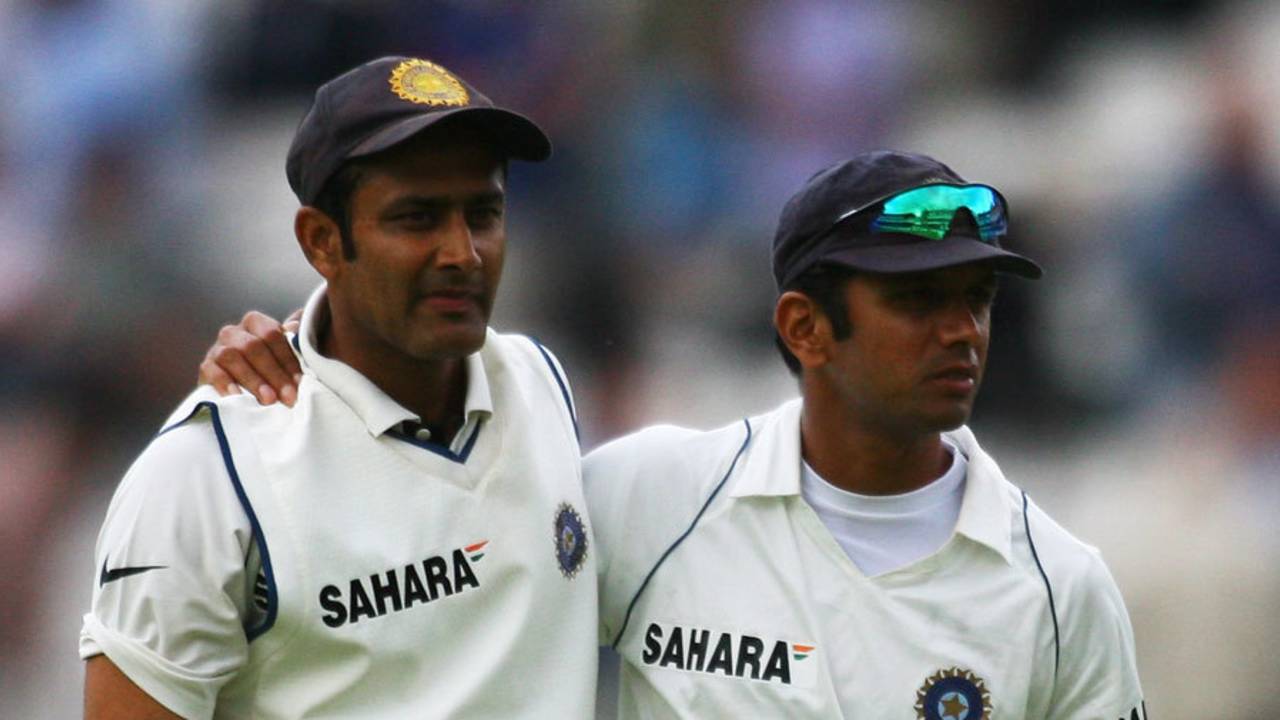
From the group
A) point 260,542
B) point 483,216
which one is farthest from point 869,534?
point 260,542

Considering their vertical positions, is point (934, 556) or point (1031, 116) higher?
point (1031, 116)

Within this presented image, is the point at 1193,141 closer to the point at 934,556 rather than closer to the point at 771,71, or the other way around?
the point at 771,71

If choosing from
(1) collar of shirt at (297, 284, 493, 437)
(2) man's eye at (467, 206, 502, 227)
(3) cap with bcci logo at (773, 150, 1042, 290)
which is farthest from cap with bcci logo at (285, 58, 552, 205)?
(3) cap with bcci logo at (773, 150, 1042, 290)

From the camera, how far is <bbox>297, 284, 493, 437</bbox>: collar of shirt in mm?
3186

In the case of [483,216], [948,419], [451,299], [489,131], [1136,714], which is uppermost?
[489,131]

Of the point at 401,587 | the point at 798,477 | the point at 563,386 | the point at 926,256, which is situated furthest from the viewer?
the point at 563,386

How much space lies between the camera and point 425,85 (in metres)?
3.21

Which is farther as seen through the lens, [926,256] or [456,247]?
[926,256]

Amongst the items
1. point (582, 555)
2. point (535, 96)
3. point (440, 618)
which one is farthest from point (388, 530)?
point (535, 96)

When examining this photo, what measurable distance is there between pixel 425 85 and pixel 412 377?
1.58 ft

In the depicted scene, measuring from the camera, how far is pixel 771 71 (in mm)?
6926

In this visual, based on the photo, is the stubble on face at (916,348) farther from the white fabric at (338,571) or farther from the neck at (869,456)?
the white fabric at (338,571)

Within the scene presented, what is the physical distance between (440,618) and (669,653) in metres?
0.47

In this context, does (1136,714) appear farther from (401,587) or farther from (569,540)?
(401,587)
